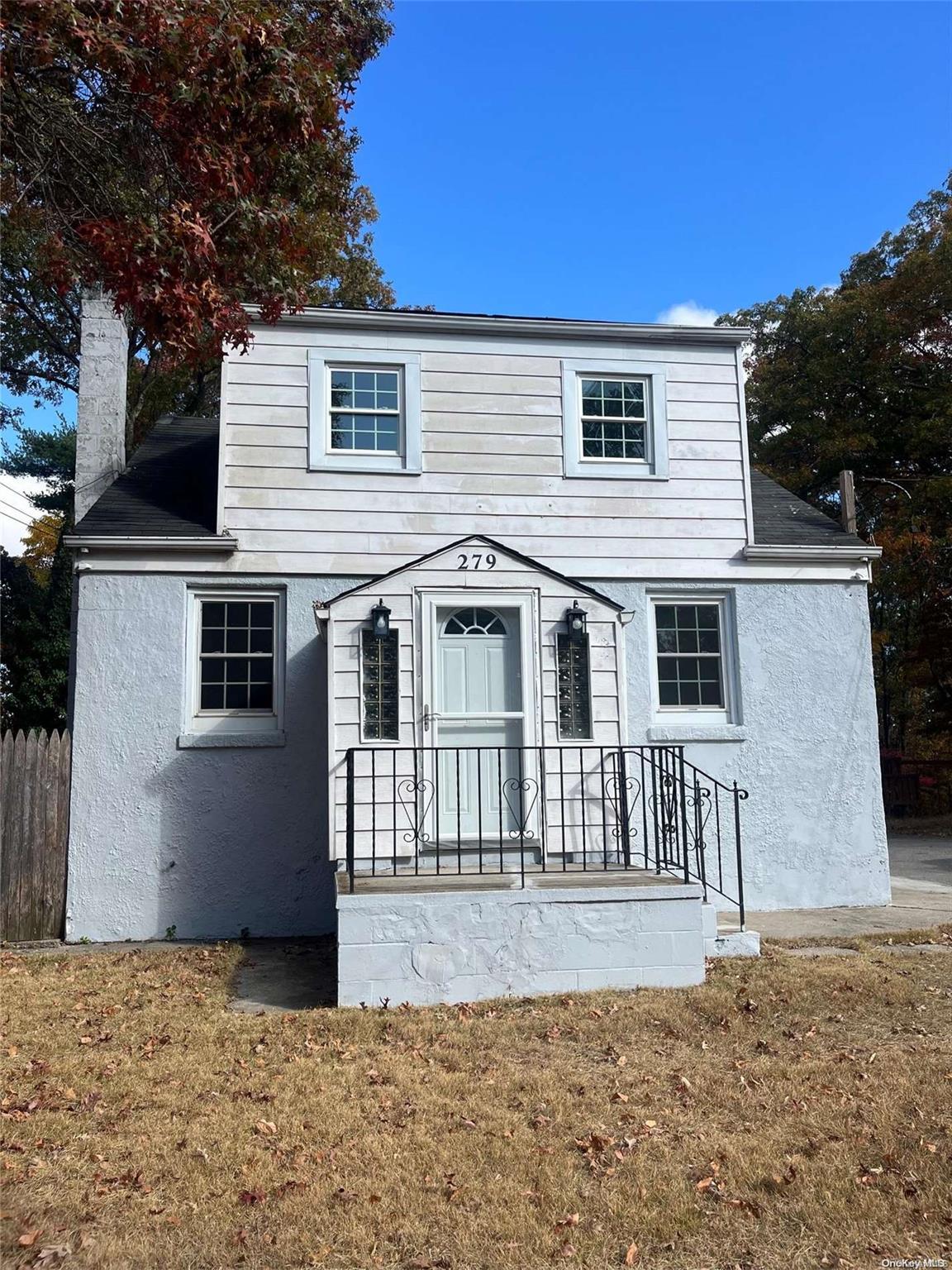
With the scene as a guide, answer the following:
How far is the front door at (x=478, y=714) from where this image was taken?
8219 millimetres

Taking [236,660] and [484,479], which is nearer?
[236,660]

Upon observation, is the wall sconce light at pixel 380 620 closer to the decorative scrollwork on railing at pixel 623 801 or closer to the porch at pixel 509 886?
the porch at pixel 509 886

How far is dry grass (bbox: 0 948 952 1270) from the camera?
3432mm

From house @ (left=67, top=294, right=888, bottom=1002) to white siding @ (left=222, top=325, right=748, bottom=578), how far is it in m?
0.03

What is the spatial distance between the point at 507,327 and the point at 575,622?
12.0 feet

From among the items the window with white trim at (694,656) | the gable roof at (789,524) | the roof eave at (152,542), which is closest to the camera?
the roof eave at (152,542)

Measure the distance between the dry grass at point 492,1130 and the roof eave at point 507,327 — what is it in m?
6.67

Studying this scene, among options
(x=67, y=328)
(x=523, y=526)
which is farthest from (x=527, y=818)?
(x=67, y=328)

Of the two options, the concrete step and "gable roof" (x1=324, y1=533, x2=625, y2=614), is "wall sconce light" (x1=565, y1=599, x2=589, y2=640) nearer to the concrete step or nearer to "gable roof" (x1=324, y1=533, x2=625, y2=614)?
"gable roof" (x1=324, y1=533, x2=625, y2=614)

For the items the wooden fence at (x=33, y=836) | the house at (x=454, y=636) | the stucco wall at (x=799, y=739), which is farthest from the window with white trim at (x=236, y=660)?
the stucco wall at (x=799, y=739)

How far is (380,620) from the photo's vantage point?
8156mm

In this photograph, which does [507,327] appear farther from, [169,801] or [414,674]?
[169,801]

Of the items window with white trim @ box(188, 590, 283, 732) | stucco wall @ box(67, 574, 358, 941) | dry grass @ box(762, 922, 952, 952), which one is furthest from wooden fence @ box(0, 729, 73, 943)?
dry grass @ box(762, 922, 952, 952)
